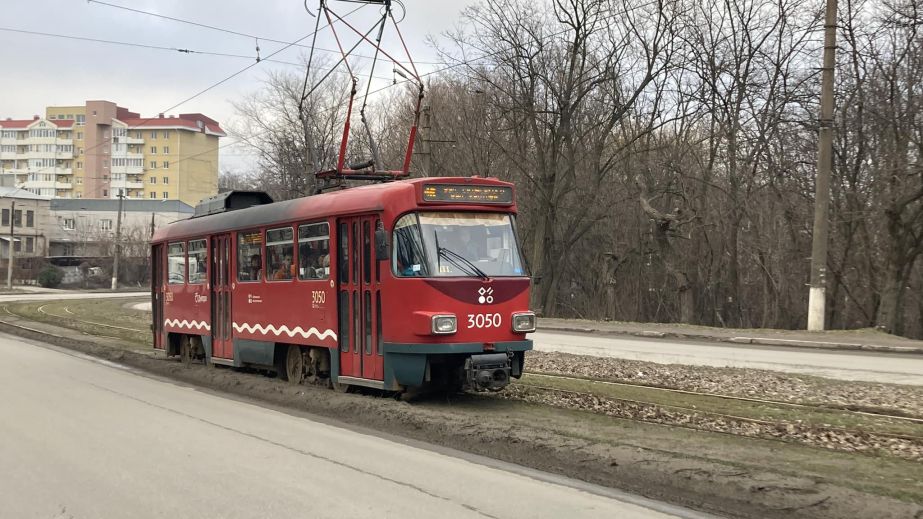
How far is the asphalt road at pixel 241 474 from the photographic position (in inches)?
259

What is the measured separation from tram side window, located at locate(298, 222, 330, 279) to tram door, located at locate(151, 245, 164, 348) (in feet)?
25.3

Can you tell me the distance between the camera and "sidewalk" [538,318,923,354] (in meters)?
21.7

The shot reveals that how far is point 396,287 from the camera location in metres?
11.3

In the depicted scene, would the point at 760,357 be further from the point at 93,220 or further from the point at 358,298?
the point at 93,220

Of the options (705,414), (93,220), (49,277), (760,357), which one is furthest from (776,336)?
(93,220)

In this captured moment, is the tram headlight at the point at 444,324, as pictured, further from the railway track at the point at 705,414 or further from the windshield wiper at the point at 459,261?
the railway track at the point at 705,414

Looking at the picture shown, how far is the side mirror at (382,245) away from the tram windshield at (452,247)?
0.35 feet

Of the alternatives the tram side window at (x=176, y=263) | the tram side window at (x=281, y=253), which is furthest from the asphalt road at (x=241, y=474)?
the tram side window at (x=176, y=263)

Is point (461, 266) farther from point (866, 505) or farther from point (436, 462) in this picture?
point (866, 505)

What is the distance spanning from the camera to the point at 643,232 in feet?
132

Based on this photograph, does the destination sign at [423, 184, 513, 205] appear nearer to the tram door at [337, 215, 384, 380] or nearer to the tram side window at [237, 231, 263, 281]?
the tram door at [337, 215, 384, 380]

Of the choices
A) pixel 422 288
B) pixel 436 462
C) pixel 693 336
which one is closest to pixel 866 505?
pixel 436 462

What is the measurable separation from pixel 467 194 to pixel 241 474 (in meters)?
5.48

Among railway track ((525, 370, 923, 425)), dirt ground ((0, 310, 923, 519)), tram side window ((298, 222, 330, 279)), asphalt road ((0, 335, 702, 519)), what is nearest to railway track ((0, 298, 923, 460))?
railway track ((525, 370, 923, 425))
